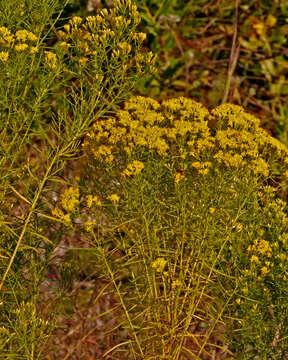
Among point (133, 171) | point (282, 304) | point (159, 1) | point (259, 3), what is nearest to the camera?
point (133, 171)

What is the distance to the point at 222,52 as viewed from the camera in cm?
337

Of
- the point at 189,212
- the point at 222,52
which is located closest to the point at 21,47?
the point at 189,212

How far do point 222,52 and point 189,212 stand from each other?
6.60 feet

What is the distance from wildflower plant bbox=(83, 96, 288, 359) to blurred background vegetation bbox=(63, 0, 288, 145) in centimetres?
144

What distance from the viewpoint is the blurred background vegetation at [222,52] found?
3.10 metres

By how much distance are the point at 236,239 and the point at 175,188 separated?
0.28m

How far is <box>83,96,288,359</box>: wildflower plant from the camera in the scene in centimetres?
154

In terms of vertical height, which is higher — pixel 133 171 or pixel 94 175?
pixel 133 171

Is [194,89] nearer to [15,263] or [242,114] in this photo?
[242,114]

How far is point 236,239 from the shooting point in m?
1.69

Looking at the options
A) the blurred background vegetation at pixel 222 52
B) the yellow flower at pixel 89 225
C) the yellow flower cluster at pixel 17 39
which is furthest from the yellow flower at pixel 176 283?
the blurred background vegetation at pixel 222 52

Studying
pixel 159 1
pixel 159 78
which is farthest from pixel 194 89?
pixel 159 1

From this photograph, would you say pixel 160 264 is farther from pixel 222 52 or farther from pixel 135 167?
pixel 222 52

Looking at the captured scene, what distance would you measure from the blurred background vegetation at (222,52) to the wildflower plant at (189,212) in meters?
1.44
